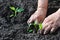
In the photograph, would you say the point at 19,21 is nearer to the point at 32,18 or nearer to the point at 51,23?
the point at 32,18

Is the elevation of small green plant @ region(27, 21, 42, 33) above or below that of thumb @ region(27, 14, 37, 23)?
below

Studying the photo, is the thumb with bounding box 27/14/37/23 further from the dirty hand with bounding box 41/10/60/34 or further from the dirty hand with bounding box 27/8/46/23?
the dirty hand with bounding box 41/10/60/34

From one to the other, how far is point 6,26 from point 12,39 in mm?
167

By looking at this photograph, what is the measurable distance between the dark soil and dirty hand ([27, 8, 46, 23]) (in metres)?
0.05

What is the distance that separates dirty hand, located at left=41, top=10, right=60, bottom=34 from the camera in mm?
1603

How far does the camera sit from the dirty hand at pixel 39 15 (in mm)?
1713

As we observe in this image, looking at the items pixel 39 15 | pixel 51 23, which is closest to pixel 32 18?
pixel 39 15

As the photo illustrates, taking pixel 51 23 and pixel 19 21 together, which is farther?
pixel 19 21

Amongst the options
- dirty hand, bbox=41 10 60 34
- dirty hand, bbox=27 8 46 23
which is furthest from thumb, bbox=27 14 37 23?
dirty hand, bbox=41 10 60 34

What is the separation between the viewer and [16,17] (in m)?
1.78

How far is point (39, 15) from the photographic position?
173cm

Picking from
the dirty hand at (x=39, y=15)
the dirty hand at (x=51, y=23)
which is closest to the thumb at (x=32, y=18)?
the dirty hand at (x=39, y=15)

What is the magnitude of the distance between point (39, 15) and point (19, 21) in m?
0.17

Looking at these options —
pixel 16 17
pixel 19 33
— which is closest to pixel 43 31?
pixel 19 33
